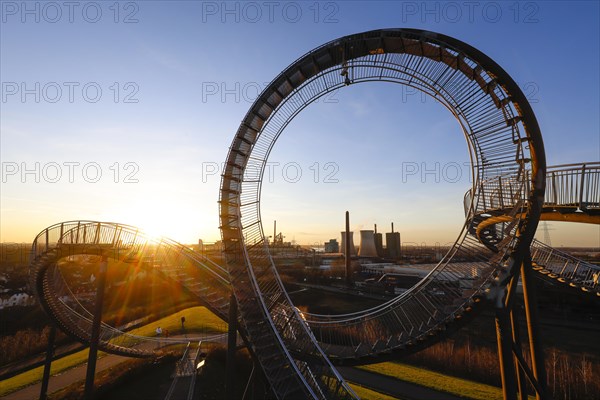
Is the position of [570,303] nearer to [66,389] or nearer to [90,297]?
[66,389]

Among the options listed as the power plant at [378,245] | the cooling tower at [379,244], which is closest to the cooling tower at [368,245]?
the power plant at [378,245]

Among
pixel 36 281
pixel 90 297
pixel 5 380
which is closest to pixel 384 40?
pixel 36 281

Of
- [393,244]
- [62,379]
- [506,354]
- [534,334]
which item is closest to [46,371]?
[62,379]

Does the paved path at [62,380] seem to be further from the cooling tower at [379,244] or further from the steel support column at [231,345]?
the cooling tower at [379,244]

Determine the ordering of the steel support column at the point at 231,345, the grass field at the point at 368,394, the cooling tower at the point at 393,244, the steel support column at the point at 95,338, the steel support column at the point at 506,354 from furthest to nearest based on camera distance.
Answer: the cooling tower at the point at 393,244 → the grass field at the point at 368,394 → the steel support column at the point at 95,338 → the steel support column at the point at 231,345 → the steel support column at the point at 506,354

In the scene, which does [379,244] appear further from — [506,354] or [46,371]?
[506,354]
